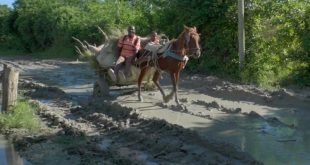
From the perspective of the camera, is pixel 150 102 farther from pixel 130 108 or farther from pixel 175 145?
pixel 175 145

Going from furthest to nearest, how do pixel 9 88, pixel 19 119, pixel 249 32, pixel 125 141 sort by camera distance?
pixel 249 32 → pixel 9 88 → pixel 19 119 → pixel 125 141

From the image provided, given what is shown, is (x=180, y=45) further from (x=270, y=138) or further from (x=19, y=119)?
(x=19, y=119)

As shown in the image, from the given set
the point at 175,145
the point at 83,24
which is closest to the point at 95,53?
the point at 175,145

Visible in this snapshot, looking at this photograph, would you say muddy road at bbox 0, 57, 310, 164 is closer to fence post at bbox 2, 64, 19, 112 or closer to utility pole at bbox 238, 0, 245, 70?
fence post at bbox 2, 64, 19, 112

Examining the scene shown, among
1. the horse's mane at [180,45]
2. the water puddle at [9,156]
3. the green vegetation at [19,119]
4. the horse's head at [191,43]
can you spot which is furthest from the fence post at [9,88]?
the horse's head at [191,43]

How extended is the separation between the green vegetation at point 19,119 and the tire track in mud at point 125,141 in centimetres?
43

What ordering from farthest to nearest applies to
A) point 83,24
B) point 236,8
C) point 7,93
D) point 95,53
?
point 83,24 → point 236,8 → point 95,53 → point 7,93

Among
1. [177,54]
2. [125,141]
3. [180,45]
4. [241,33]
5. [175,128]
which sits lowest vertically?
[125,141]

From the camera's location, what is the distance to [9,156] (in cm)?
916

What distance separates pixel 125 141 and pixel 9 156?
78.9 inches

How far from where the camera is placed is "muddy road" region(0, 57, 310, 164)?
8523mm

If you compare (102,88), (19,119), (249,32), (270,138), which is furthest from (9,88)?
(249,32)

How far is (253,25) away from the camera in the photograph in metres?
18.2

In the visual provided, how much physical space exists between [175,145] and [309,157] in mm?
2131
